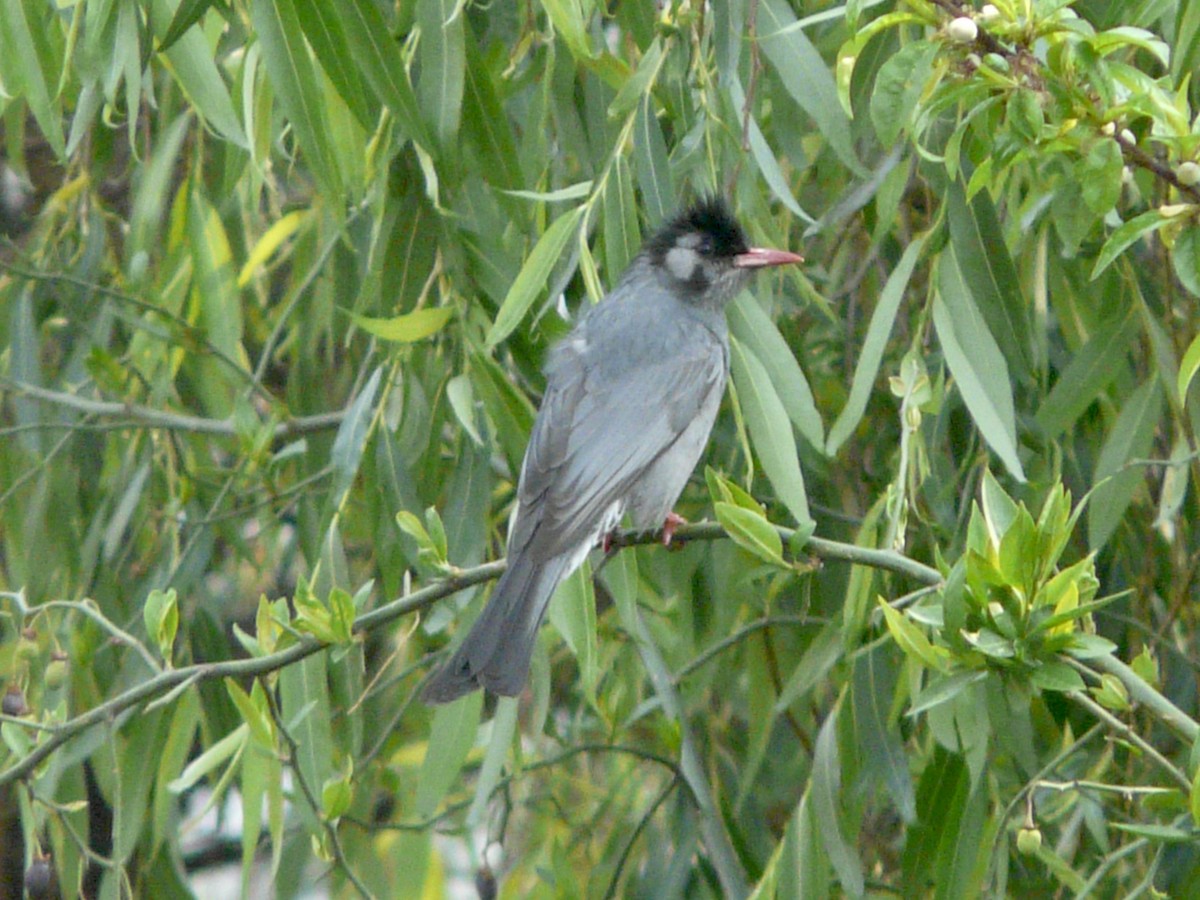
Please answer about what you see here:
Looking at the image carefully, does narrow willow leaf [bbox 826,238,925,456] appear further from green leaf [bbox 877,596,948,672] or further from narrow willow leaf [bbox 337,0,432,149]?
narrow willow leaf [bbox 337,0,432,149]

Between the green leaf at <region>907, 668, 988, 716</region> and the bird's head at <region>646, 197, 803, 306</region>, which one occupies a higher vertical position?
the green leaf at <region>907, 668, 988, 716</region>

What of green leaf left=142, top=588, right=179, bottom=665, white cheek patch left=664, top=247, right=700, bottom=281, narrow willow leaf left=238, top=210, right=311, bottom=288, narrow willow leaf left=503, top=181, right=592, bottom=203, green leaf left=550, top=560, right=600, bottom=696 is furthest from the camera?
narrow willow leaf left=238, top=210, right=311, bottom=288

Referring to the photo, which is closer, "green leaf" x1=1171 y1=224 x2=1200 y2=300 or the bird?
"green leaf" x1=1171 y1=224 x2=1200 y2=300

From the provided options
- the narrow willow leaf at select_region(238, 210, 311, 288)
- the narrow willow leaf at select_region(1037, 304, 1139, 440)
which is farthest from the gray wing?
the narrow willow leaf at select_region(238, 210, 311, 288)

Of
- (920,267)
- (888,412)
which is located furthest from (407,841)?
(920,267)

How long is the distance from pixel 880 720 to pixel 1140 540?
0.88 meters

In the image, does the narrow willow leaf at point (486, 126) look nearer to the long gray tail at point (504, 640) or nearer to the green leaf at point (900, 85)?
the long gray tail at point (504, 640)

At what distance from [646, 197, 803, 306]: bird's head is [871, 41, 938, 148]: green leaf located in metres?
1.31

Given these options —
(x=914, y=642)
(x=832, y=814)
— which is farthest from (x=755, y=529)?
(x=832, y=814)

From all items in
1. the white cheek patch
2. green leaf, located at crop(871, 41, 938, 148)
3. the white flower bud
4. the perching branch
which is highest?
the white flower bud

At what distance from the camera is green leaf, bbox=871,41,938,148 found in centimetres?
219

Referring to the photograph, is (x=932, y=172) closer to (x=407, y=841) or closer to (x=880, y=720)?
(x=880, y=720)

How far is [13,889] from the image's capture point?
5711 millimetres

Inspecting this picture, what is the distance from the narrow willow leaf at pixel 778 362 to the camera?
2.86 m
